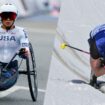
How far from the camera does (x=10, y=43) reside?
8344 millimetres

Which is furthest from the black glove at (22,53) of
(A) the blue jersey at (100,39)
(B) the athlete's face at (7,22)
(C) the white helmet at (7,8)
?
(A) the blue jersey at (100,39)

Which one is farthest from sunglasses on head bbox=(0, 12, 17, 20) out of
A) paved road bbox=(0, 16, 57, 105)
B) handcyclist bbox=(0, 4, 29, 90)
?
paved road bbox=(0, 16, 57, 105)

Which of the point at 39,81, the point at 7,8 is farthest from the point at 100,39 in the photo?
the point at 39,81

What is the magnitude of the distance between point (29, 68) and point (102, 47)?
2.67m

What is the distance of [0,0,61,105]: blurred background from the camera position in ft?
29.0

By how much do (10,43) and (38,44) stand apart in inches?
356

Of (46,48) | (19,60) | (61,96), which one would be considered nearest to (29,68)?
(19,60)

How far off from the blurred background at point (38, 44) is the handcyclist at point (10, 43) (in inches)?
15.2

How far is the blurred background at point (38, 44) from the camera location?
8828 mm

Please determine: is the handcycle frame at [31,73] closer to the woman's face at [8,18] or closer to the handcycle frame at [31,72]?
the handcycle frame at [31,72]

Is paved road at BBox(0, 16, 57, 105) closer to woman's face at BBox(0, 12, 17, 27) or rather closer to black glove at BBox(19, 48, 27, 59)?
black glove at BBox(19, 48, 27, 59)

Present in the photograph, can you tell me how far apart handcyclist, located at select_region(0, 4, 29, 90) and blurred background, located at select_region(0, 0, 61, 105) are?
1.26 ft

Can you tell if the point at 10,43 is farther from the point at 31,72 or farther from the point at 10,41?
the point at 31,72

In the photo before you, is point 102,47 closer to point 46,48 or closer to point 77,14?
point 77,14
